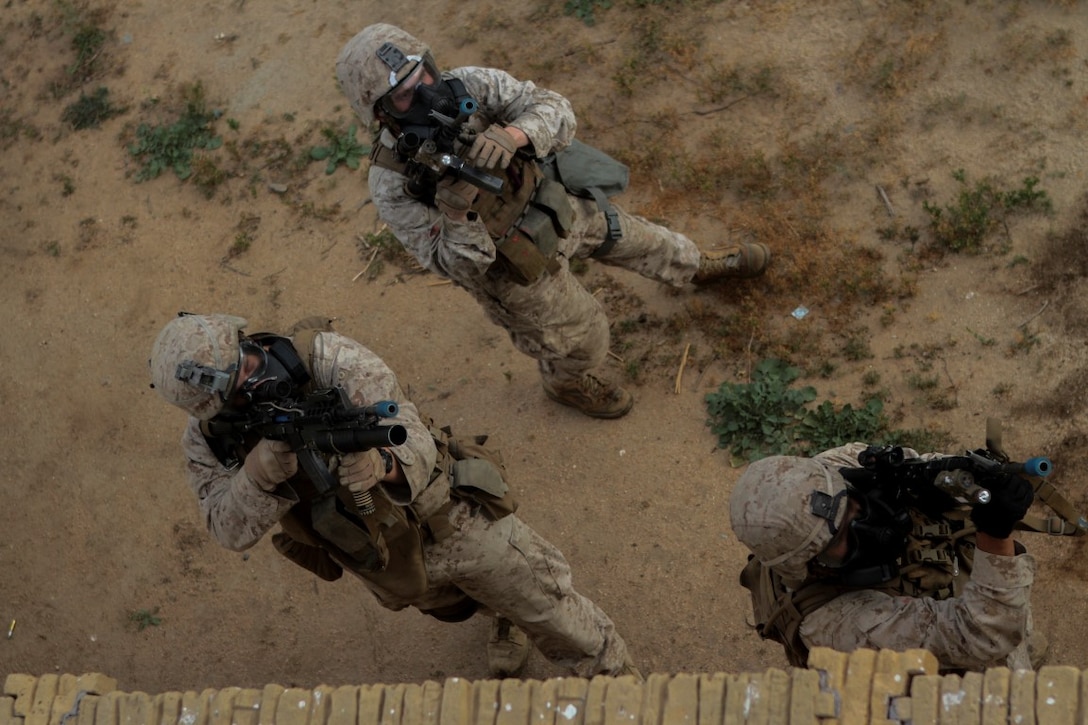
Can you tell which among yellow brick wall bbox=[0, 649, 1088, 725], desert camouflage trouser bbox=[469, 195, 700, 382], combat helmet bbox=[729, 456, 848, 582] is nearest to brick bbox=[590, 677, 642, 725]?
yellow brick wall bbox=[0, 649, 1088, 725]

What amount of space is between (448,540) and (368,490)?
2.30 feet

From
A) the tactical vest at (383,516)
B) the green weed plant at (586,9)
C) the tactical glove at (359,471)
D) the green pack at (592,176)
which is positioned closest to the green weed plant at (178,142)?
the green weed plant at (586,9)

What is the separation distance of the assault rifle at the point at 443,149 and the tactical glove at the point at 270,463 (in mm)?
1612

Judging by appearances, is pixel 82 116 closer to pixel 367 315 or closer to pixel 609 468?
pixel 367 315

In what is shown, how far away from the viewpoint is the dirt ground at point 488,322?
268 inches

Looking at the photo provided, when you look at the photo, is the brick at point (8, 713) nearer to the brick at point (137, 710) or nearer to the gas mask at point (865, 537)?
the brick at point (137, 710)

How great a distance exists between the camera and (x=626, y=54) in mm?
9031

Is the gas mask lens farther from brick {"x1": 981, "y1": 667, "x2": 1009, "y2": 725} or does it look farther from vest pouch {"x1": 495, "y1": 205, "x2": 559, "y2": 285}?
vest pouch {"x1": 495, "y1": 205, "x2": 559, "y2": 285}

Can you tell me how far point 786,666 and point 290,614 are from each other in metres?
3.03

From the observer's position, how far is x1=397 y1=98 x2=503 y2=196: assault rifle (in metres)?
5.39

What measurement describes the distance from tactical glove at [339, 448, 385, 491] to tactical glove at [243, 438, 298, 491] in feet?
0.74

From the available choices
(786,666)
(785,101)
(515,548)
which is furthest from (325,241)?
(786,666)

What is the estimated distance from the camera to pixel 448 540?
17.4 feet

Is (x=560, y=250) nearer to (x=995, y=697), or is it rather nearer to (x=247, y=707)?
(x=247, y=707)
